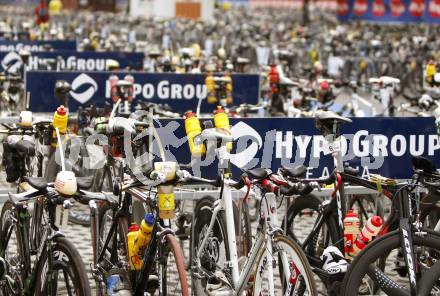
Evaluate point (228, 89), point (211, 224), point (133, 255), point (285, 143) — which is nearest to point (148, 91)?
point (228, 89)

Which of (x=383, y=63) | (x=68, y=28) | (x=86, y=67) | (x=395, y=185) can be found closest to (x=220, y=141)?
(x=395, y=185)

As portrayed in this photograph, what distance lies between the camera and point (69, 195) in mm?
6715

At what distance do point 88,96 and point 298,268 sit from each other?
6.84 meters

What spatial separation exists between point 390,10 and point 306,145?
109 feet

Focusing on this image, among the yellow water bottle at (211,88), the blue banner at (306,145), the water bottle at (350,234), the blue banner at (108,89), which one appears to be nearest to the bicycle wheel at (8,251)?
the blue banner at (306,145)

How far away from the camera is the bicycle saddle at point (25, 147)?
7.73m

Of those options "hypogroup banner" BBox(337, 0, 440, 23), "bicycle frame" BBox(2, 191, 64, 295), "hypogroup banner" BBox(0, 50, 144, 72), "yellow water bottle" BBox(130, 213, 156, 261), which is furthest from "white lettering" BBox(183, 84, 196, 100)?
"hypogroup banner" BBox(337, 0, 440, 23)

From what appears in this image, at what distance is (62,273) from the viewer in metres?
6.66

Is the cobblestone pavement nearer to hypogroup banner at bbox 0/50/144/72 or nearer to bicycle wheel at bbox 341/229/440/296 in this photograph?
bicycle wheel at bbox 341/229/440/296

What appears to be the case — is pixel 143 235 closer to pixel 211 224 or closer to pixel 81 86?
pixel 211 224

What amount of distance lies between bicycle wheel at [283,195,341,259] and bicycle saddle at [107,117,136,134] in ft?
4.09

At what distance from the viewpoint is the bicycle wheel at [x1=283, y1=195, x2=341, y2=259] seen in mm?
7730

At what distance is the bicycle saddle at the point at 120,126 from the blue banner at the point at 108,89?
4967 mm

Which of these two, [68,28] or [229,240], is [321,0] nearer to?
[68,28]
